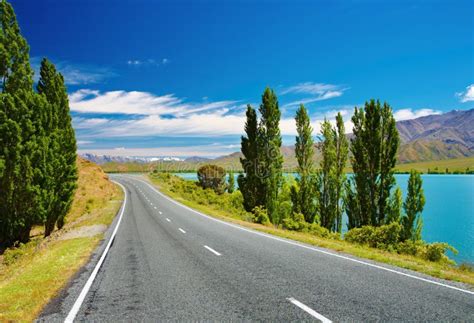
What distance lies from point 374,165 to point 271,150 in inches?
423

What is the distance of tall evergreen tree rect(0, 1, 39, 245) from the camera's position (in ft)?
61.3

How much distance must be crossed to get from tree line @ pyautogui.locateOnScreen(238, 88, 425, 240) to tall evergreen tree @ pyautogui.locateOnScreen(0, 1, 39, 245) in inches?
733

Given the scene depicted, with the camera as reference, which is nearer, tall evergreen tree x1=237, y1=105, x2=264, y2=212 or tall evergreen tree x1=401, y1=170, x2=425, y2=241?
tall evergreen tree x1=401, y1=170, x2=425, y2=241

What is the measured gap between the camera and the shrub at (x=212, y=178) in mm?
85938

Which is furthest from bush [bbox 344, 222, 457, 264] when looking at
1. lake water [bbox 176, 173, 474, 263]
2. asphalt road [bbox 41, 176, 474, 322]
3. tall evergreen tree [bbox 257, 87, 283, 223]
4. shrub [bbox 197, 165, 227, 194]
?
shrub [bbox 197, 165, 227, 194]

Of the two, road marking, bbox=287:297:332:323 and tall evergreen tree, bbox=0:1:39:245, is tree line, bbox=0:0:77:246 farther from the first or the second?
road marking, bbox=287:297:332:323

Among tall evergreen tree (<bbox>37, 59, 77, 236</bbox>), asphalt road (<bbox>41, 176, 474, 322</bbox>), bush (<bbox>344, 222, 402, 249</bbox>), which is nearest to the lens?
asphalt road (<bbox>41, 176, 474, 322</bbox>)

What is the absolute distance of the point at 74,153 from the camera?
2727 centimetres

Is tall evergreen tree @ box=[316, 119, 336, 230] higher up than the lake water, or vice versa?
tall evergreen tree @ box=[316, 119, 336, 230]

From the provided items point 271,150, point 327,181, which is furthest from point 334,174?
point 271,150

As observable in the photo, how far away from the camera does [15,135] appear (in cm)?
1872

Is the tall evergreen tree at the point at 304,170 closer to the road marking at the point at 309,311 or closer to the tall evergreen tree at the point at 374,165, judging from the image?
the tall evergreen tree at the point at 374,165

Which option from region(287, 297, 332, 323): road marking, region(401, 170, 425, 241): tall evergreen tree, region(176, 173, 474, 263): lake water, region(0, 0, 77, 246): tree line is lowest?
region(176, 173, 474, 263): lake water

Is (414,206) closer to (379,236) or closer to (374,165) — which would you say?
(374,165)
